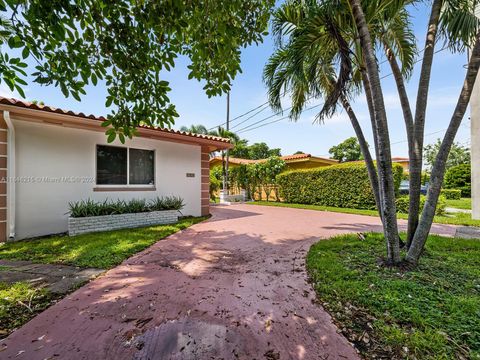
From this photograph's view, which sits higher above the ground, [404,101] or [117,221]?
[404,101]

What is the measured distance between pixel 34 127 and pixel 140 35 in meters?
5.29

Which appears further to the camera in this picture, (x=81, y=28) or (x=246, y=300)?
(x=246, y=300)

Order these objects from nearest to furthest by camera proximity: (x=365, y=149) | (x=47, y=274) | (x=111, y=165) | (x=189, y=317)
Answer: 1. (x=189, y=317)
2. (x=47, y=274)
3. (x=365, y=149)
4. (x=111, y=165)

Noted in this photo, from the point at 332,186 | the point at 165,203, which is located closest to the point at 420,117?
the point at 165,203

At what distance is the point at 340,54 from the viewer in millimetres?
4496

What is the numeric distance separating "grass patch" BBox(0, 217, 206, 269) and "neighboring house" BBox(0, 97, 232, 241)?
0.85 m

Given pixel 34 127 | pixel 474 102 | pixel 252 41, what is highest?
pixel 474 102

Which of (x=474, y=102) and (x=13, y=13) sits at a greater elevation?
(x=474, y=102)

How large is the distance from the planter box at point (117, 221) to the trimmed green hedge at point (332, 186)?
9.21 meters

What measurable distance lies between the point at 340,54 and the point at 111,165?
23.3 ft

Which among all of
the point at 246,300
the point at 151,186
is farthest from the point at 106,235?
the point at 246,300

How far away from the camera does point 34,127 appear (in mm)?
6121

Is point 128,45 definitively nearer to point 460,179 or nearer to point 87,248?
point 87,248

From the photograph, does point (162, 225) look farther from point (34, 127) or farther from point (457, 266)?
point (457, 266)
